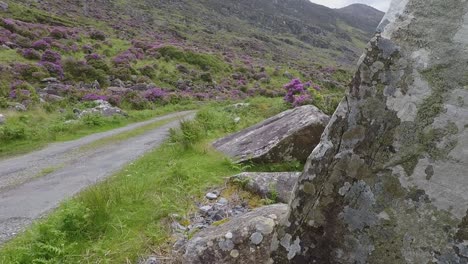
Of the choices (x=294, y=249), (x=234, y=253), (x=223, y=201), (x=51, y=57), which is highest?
(x=294, y=249)

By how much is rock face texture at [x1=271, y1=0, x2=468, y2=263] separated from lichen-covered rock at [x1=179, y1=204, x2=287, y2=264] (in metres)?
0.65

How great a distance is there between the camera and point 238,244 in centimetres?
498

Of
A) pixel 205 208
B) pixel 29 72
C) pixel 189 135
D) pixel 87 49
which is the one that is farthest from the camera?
pixel 87 49

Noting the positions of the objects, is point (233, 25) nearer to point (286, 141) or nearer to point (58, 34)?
point (58, 34)

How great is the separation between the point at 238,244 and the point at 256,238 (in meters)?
0.24

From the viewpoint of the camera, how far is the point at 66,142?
1805 cm

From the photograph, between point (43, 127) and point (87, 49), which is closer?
point (43, 127)

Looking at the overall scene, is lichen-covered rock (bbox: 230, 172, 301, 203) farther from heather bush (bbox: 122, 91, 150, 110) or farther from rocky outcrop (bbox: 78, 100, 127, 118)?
heather bush (bbox: 122, 91, 150, 110)

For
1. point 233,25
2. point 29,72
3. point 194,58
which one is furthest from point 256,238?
point 233,25

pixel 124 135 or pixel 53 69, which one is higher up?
pixel 124 135

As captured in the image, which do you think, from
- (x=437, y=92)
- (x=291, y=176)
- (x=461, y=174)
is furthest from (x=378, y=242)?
(x=291, y=176)

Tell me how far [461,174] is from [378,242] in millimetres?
920

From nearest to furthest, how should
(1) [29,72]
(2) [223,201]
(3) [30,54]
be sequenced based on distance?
1. (2) [223,201]
2. (1) [29,72]
3. (3) [30,54]

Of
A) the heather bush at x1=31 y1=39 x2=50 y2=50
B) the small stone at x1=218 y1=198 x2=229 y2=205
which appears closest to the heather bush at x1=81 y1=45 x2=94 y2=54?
the heather bush at x1=31 y1=39 x2=50 y2=50
